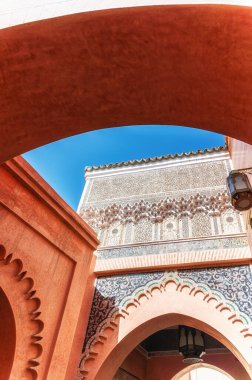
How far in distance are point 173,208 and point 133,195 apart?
73 centimetres

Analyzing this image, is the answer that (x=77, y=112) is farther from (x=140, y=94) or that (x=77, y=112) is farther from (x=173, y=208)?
(x=173, y=208)

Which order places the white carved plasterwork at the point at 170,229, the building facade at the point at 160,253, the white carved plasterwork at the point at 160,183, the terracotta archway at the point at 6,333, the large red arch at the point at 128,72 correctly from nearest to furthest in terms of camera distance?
the large red arch at the point at 128,72
the terracotta archway at the point at 6,333
the building facade at the point at 160,253
the white carved plasterwork at the point at 170,229
the white carved plasterwork at the point at 160,183

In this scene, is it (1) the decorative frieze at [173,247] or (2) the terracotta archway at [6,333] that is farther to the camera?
(1) the decorative frieze at [173,247]

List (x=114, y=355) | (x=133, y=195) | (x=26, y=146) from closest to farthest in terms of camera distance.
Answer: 1. (x=26, y=146)
2. (x=114, y=355)
3. (x=133, y=195)

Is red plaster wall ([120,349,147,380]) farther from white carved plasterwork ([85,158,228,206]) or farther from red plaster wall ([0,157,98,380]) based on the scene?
white carved plasterwork ([85,158,228,206])

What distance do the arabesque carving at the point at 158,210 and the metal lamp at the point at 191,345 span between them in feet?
5.25

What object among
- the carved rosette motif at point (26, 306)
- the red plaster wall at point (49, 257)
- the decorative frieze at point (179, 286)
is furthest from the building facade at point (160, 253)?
the carved rosette motif at point (26, 306)

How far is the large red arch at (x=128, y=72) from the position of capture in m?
1.05

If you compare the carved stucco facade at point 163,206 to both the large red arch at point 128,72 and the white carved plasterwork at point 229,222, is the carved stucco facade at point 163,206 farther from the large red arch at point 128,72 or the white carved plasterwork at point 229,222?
the large red arch at point 128,72

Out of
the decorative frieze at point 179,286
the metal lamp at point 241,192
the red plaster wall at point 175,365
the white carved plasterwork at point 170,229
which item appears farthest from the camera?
the red plaster wall at point 175,365

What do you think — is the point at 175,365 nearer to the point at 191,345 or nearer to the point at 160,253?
the point at 191,345

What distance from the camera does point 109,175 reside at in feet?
17.2

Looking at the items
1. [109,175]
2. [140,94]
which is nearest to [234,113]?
[140,94]

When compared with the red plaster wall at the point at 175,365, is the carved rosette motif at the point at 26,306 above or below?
below
